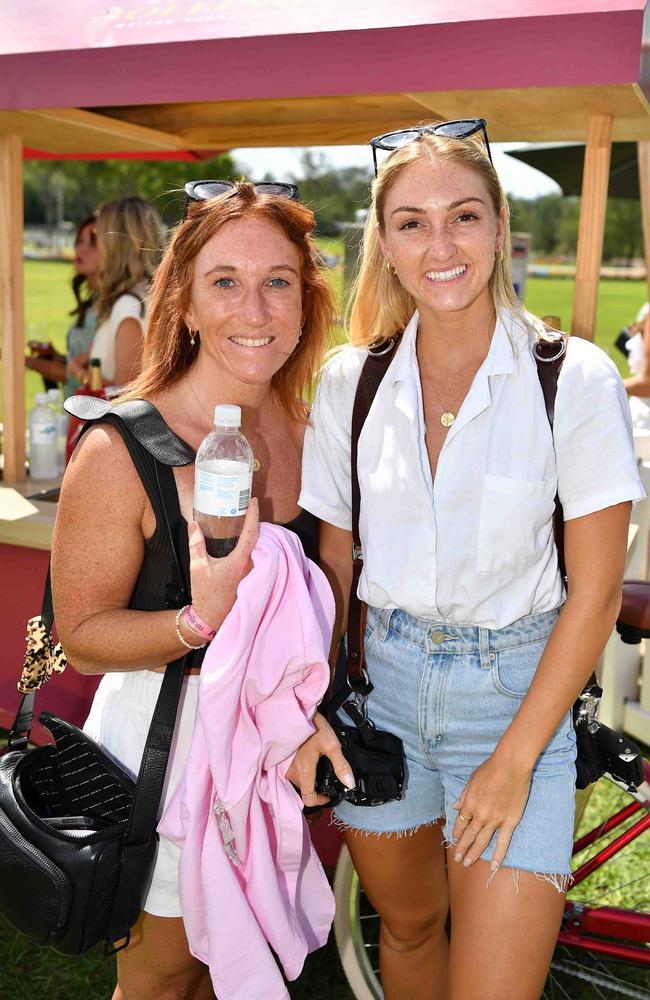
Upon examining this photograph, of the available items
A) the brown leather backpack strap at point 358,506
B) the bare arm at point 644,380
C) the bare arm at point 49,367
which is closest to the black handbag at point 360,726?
the brown leather backpack strap at point 358,506

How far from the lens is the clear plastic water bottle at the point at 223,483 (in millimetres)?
1759

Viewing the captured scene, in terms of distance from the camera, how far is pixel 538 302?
32156mm

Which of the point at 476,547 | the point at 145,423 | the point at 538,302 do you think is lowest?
the point at 476,547

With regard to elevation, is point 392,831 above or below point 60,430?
below

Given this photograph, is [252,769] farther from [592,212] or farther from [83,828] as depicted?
[592,212]

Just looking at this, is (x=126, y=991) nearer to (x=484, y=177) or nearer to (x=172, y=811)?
(x=172, y=811)

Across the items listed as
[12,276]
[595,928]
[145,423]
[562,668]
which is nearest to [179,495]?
[145,423]

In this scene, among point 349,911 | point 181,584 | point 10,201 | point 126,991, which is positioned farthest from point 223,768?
point 10,201

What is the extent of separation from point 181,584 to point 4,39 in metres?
2.31

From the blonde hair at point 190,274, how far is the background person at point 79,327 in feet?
12.8

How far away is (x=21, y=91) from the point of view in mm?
3268

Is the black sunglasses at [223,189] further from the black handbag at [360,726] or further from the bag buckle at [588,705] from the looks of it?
the bag buckle at [588,705]

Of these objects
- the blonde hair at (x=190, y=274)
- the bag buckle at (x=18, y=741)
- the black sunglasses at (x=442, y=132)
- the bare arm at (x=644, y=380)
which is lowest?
the bag buckle at (x=18, y=741)

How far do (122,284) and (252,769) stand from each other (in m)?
3.99
